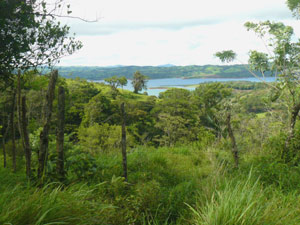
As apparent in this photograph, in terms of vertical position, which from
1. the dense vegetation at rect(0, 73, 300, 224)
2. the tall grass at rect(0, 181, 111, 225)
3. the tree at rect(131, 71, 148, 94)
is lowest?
the dense vegetation at rect(0, 73, 300, 224)

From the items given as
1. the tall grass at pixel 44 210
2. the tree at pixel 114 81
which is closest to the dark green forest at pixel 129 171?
the tall grass at pixel 44 210

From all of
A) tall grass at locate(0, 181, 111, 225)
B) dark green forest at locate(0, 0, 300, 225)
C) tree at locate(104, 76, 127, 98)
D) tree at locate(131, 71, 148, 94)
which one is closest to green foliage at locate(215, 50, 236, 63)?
dark green forest at locate(0, 0, 300, 225)

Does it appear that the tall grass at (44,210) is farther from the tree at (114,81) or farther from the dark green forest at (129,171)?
the tree at (114,81)

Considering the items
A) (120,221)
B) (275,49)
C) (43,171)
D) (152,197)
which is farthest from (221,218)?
(275,49)

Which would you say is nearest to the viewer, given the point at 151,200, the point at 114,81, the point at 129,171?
the point at 151,200

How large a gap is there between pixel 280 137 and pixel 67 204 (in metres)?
5.18

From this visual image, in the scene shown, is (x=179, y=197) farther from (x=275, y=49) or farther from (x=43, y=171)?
(x=275, y=49)

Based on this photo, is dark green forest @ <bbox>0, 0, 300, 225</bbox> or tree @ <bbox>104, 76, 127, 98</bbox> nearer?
dark green forest @ <bbox>0, 0, 300, 225</bbox>

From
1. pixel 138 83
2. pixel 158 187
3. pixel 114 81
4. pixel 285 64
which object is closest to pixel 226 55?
pixel 285 64

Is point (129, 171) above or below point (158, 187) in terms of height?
below

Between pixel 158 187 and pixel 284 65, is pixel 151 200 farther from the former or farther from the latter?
pixel 284 65

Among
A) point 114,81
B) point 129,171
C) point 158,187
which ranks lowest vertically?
point 129,171

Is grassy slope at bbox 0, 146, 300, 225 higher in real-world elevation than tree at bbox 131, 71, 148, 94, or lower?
lower

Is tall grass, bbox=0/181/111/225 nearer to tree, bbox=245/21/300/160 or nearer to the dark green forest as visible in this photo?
the dark green forest
